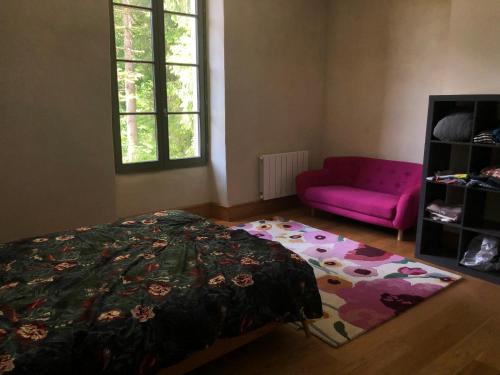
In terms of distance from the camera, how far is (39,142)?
3.36 m

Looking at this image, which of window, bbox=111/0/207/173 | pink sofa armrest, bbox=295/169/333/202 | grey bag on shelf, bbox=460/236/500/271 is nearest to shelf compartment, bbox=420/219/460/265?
grey bag on shelf, bbox=460/236/500/271

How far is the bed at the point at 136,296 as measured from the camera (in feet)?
5.12

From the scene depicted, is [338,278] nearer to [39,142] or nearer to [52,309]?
[52,309]

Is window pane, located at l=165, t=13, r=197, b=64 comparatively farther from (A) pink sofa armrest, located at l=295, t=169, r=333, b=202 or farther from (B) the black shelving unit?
(B) the black shelving unit

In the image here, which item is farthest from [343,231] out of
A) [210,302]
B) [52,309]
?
[52,309]

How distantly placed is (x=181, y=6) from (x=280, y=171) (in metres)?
2.09

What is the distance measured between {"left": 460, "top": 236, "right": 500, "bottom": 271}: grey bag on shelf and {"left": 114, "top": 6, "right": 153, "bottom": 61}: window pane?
3.38 meters

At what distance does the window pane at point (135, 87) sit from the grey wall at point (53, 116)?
38 centimetres

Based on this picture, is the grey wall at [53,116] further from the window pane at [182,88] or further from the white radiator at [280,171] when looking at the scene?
the white radiator at [280,171]

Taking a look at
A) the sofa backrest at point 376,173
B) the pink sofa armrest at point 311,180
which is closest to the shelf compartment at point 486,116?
the sofa backrest at point 376,173

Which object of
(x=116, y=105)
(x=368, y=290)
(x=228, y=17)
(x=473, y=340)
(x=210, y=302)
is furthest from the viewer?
(x=228, y=17)

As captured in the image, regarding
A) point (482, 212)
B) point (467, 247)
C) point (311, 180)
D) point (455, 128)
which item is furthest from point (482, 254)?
A: point (311, 180)

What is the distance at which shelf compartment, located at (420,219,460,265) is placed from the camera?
140 inches

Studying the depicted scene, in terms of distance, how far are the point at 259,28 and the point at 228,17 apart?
0.42 m
